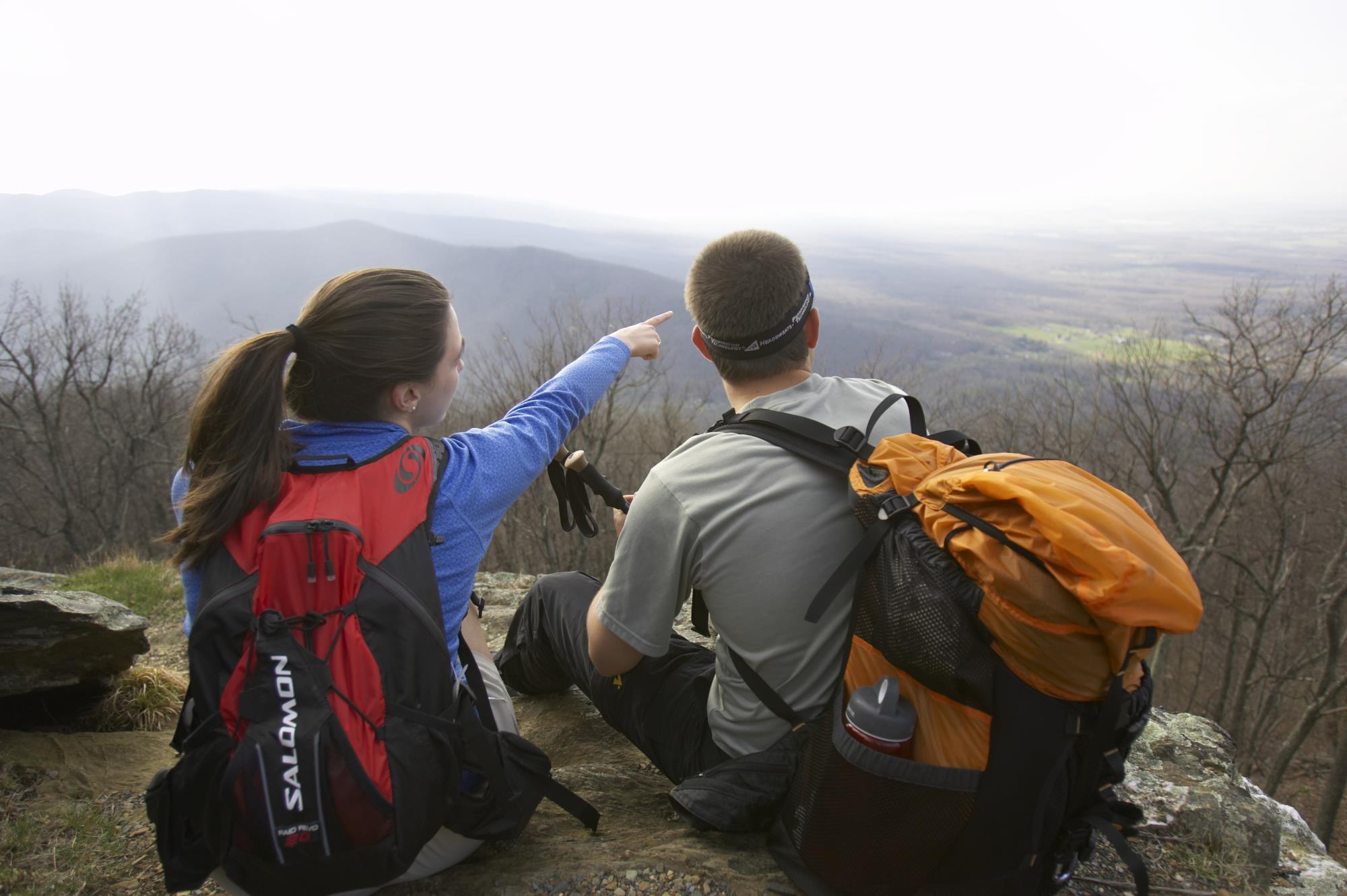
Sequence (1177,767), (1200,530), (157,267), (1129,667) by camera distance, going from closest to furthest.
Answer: (1129,667) → (1177,767) → (1200,530) → (157,267)

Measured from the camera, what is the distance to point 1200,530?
18.6 metres

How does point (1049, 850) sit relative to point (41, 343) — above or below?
above

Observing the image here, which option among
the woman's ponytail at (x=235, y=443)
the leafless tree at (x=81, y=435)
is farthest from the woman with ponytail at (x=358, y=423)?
the leafless tree at (x=81, y=435)

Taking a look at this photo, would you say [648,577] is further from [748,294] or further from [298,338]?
[298,338]

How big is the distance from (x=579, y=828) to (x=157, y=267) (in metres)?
227

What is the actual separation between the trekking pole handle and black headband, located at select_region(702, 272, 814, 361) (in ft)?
2.82

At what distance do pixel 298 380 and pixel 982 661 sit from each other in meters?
2.01

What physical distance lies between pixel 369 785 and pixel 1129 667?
6.20ft

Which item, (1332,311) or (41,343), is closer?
(1332,311)

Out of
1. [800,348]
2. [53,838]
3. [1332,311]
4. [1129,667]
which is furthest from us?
[1332,311]

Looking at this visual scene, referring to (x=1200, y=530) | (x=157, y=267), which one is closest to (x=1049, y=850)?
(x=1200, y=530)

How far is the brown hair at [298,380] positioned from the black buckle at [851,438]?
4.00ft

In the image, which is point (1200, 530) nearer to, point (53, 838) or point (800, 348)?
point (800, 348)

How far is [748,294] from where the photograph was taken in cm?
229
